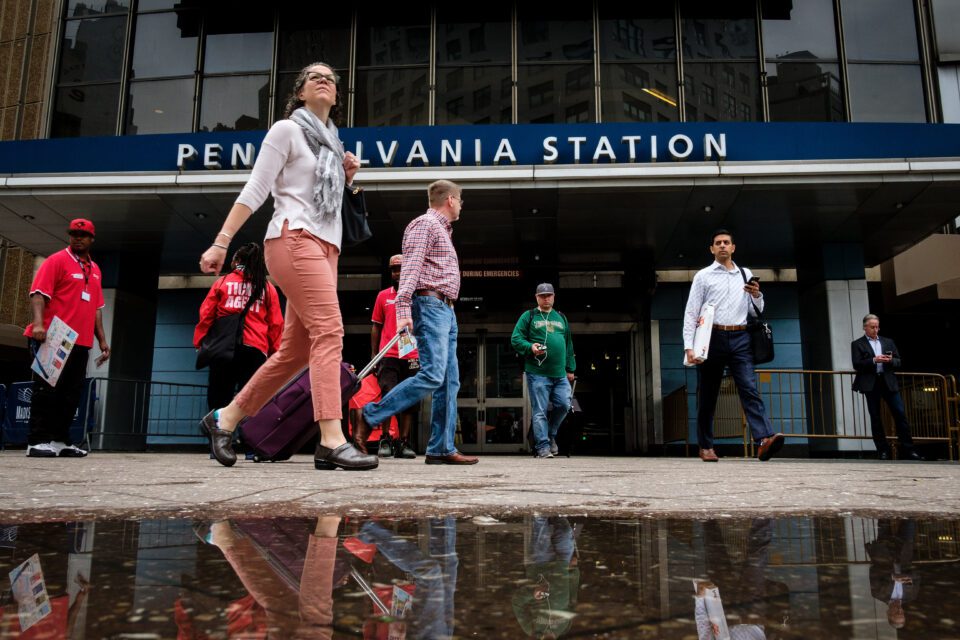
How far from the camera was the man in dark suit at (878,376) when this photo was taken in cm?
931

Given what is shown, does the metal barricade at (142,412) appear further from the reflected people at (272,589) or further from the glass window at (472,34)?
the reflected people at (272,589)

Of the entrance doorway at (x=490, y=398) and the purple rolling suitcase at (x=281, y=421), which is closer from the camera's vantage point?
the purple rolling suitcase at (x=281, y=421)

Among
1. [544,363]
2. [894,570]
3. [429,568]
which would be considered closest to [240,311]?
[544,363]

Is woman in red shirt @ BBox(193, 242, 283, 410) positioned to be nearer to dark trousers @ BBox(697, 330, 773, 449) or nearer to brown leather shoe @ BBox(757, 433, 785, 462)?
dark trousers @ BBox(697, 330, 773, 449)

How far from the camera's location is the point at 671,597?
0.91 m

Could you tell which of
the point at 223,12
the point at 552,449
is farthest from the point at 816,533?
the point at 223,12

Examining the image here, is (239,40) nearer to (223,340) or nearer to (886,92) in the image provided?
(223,340)

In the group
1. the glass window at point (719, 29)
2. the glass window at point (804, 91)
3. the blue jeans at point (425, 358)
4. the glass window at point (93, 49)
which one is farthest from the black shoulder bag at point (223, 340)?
the glass window at point (804, 91)

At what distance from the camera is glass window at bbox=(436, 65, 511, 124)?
529 inches

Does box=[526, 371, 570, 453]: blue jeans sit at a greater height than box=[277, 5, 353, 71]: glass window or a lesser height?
lesser

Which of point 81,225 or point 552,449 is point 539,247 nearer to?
point 552,449

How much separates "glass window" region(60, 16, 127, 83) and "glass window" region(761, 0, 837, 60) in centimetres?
1229

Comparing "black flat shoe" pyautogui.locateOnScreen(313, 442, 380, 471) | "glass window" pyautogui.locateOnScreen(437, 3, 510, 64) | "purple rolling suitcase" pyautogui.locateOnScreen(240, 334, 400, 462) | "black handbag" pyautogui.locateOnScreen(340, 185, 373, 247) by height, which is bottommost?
"black flat shoe" pyautogui.locateOnScreen(313, 442, 380, 471)

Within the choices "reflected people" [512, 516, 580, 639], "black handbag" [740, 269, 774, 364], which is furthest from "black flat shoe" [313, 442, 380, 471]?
"black handbag" [740, 269, 774, 364]
